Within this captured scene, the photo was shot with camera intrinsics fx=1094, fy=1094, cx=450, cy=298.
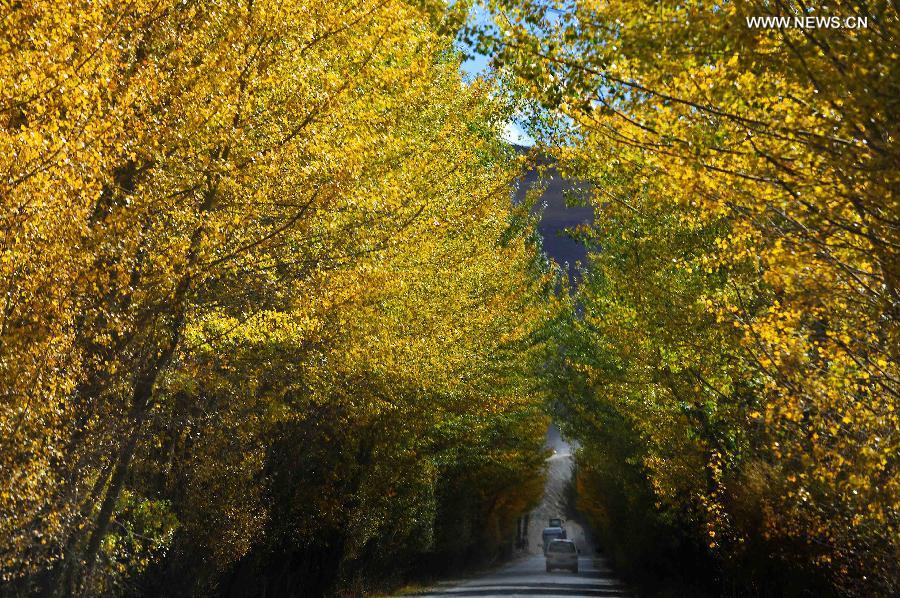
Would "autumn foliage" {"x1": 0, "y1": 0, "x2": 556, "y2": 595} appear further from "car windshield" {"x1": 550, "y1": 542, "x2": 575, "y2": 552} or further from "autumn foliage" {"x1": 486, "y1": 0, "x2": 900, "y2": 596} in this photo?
"car windshield" {"x1": 550, "y1": 542, "x2": 575, "y2": 552}

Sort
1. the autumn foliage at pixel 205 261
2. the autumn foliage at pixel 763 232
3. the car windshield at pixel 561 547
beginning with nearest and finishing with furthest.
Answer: the autumn foliage at pixel 763 232
the autumn foliage at pixel 205 261
the car windshield at pixel 561 547

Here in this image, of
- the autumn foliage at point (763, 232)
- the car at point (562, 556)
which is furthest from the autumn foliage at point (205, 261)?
the car at point (562, 556)

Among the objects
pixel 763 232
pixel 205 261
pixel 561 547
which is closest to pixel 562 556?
pixel 561 547

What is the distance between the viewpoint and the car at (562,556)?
45.5m

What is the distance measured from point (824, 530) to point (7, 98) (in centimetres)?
892

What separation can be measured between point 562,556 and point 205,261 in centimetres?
3824

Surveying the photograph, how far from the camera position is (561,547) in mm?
46000

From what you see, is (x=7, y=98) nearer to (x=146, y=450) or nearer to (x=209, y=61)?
(x=209, y=61)

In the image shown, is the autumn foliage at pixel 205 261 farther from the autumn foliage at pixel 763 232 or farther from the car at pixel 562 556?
the car at pixel 562 556

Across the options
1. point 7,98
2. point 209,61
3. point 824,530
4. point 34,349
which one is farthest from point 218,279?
point 824,530

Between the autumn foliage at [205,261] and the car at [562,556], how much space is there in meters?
28.5

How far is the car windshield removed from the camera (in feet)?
150

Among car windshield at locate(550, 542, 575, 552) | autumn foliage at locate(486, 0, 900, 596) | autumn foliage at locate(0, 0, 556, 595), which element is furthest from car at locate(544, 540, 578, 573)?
autumn foliage at locate(0, 0, 556, 595)

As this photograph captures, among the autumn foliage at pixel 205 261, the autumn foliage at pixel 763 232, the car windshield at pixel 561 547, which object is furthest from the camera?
the car windshield at pixel 561 547
